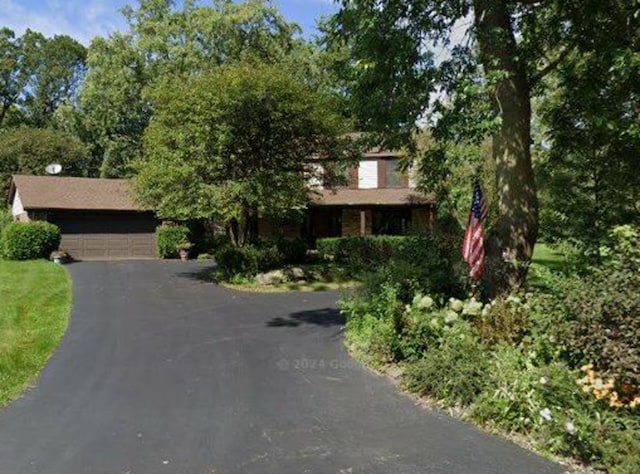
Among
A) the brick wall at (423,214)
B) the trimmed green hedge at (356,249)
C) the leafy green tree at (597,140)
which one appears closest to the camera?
the leafy green tree at (597,140)

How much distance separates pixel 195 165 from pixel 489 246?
10.9 metres

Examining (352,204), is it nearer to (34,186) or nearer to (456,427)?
(34,186)

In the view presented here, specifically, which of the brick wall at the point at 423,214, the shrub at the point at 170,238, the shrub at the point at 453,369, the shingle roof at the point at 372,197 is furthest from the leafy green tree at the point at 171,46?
the shrub at the point at 453,369

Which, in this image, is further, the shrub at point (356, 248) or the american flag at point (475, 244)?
the shrub at point (356, 248)

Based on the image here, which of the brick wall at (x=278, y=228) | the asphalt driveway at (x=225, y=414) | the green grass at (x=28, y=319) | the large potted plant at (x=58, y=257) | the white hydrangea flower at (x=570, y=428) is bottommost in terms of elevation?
the asphalt driveway at (x=225, y=414)

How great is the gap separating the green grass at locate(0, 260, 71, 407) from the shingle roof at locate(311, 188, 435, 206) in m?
13.2

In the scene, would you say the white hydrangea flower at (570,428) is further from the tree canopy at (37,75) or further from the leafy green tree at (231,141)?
the tree canopy at (37,75)

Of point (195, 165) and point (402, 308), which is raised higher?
point (195, 165)

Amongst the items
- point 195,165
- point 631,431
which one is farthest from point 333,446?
point 195,165

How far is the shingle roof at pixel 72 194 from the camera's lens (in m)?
28.0

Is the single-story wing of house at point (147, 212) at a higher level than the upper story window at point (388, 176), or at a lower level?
lower

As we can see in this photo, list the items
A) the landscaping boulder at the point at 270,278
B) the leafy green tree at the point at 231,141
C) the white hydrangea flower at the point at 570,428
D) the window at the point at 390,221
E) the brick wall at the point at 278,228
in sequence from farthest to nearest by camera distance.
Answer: the brick wall at the point at 278,228
the window at the point at 390,221
the landscaping boulder at the point at 270,278
the leafy green tree at the point at 231,141
the white hydrangea flower at the point at 570,428

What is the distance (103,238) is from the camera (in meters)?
29.1

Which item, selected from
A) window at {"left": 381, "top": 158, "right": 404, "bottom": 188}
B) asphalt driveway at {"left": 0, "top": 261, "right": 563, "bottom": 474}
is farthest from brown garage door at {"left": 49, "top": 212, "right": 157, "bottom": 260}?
asphalt driveway at {"left": 0, "top": 261, "right": 563, "bottom": 474}
